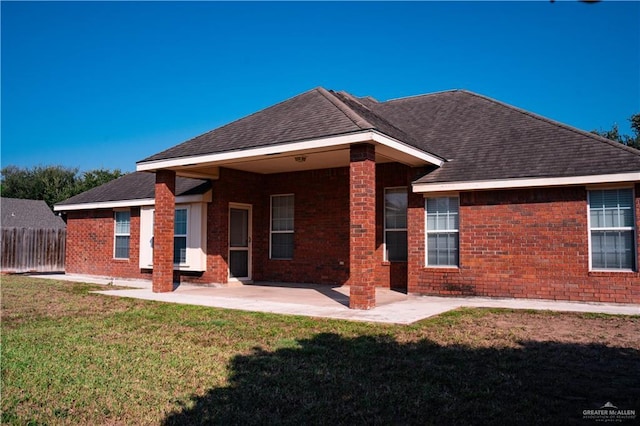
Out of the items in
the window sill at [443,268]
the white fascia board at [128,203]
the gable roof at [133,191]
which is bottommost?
the window sill at [443,268]

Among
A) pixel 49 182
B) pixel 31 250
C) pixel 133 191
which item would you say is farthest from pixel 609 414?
pixel 49 182

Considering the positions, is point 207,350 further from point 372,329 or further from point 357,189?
point 357,189

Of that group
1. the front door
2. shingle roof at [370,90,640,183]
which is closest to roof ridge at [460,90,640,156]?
shingle roof at [370,90,640,183]

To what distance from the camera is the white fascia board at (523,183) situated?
1007 cm

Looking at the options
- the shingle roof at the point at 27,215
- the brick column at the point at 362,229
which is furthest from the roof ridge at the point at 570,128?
the shingle roof at the point at 27,215

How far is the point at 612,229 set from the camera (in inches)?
413

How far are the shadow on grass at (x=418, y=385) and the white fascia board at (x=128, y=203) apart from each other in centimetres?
883

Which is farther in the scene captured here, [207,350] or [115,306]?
[115,306]

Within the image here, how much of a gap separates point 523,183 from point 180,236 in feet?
32.5

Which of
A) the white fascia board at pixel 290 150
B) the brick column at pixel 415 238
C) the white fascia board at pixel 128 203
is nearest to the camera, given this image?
the white fascia board at pixel 290 150

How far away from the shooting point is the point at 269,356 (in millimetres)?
6355

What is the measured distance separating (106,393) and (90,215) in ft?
52.3

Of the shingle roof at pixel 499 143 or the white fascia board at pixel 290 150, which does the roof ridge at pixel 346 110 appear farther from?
the shingle roof at pixel 499 143

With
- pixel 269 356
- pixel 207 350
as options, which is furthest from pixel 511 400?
pixel 207 350
